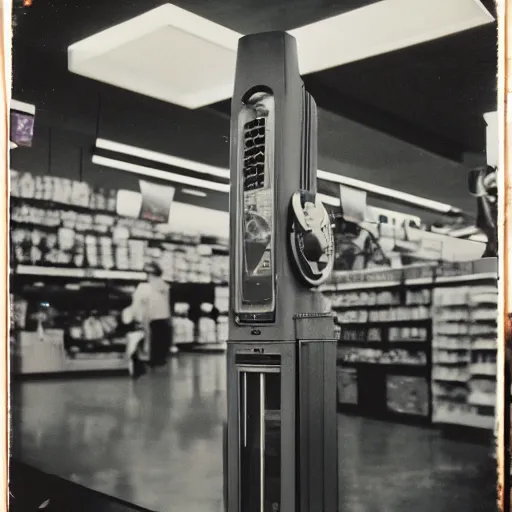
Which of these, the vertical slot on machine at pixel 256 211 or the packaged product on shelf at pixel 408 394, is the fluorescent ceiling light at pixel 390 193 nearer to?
the vertical slot on machine at pixel 256 211

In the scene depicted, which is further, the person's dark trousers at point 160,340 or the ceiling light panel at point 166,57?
the person's dark trousers at point 160,340

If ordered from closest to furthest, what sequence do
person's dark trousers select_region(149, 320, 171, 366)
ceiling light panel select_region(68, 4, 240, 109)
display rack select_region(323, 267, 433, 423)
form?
display rack select_region(323, 267, 433, 423) < ceiling light panel select_region(68, 4, 240, 109) < person's dark trousers select_region(149, 320, 171, 366)

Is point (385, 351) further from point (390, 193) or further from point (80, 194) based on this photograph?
point (80, 194)

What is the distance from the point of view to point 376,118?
1710 millimetres

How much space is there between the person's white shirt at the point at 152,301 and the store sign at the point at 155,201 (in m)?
0.18

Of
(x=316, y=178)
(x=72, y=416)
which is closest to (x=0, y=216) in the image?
(x=72, y=416)

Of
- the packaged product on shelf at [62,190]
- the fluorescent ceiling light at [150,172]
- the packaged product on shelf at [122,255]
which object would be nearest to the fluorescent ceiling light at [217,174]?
the fluorescent ceiling light at [150,172]

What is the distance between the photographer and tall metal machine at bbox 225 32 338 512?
172cm

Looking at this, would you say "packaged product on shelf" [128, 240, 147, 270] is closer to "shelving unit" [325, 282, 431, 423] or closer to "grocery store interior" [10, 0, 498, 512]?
"grocery store interior" [10, 0, 498, 512]

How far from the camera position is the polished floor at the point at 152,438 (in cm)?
176

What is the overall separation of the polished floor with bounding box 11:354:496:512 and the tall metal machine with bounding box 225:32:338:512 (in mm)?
77

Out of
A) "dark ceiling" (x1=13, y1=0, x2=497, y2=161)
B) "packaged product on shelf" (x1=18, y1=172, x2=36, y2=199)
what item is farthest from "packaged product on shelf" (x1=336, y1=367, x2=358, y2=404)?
"packaged product on shelf" (x1=18, y1=172, x2=36, y2=199)

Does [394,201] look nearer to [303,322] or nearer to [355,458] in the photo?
[303,322]

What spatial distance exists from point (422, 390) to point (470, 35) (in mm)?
Answer: 818
